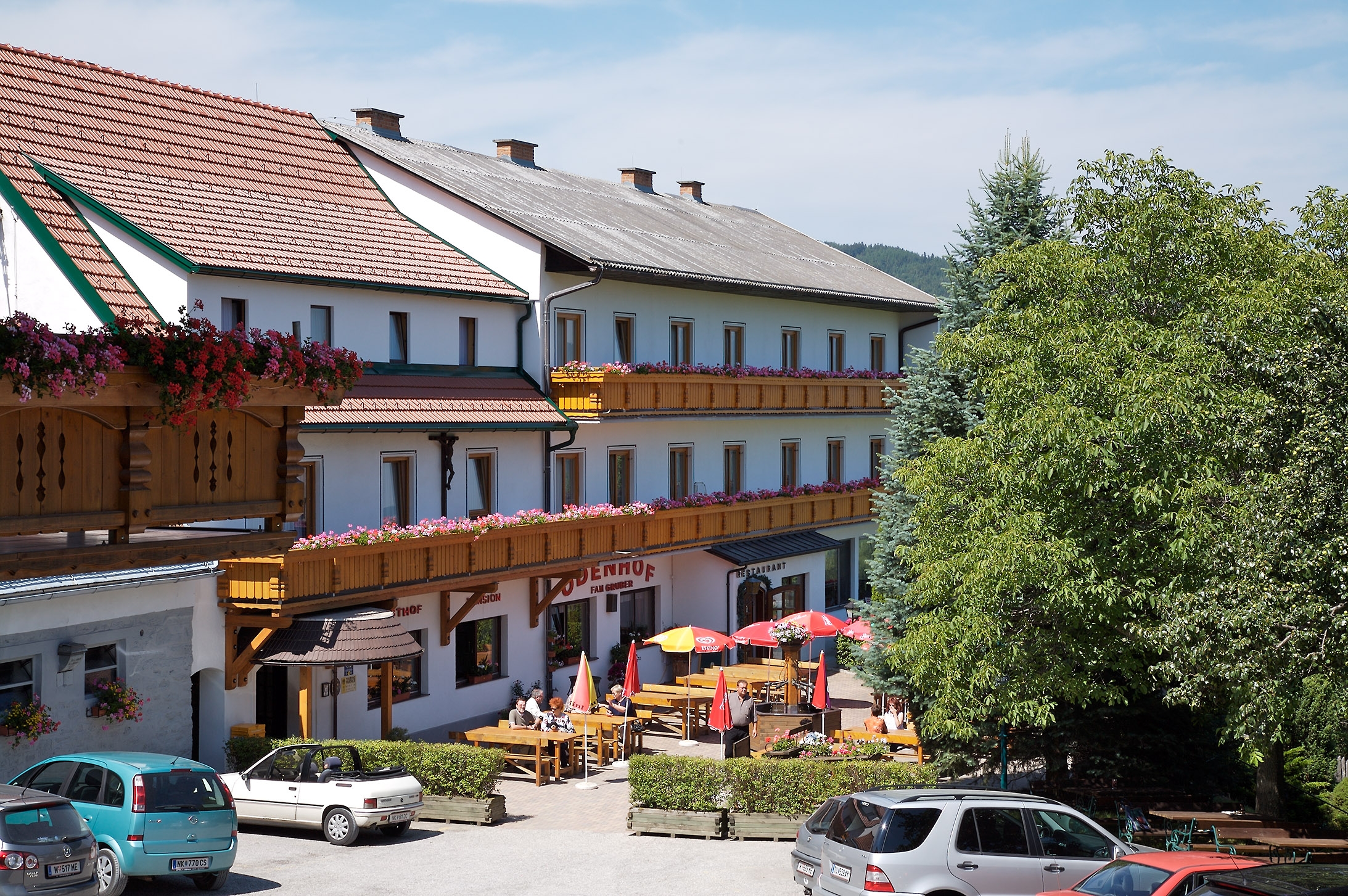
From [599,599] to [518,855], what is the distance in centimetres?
1425

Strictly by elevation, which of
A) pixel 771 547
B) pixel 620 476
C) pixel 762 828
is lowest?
pixel 762 828

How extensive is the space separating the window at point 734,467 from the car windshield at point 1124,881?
1019 inches

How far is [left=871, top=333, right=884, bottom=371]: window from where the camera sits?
154 feet

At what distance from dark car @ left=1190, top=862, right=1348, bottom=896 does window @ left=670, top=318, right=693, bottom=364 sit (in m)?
25.9

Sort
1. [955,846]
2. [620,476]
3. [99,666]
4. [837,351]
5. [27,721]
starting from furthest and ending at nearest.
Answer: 1. [837,351]
2. [620,476]
3. [99,666]
4. [27,721]
5. [955,846]

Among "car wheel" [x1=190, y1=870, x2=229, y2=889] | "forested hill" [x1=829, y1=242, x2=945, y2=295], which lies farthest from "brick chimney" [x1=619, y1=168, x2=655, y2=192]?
"forested hill" [x1=829, y1=242, x2=945, y2=295]

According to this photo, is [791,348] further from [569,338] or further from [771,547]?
[569,338]

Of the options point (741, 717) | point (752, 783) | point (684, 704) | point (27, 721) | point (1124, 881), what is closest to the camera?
point (1124, 881)

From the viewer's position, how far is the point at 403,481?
28.5 metres

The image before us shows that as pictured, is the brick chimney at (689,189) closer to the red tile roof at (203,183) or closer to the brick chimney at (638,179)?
the brick chimney at (638,179)

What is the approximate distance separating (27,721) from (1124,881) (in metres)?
15.6

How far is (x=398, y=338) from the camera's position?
29.0 metres

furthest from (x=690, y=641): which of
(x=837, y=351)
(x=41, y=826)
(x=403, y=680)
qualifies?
(x=837, y=351)

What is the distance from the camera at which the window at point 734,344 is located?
39.2 metres
